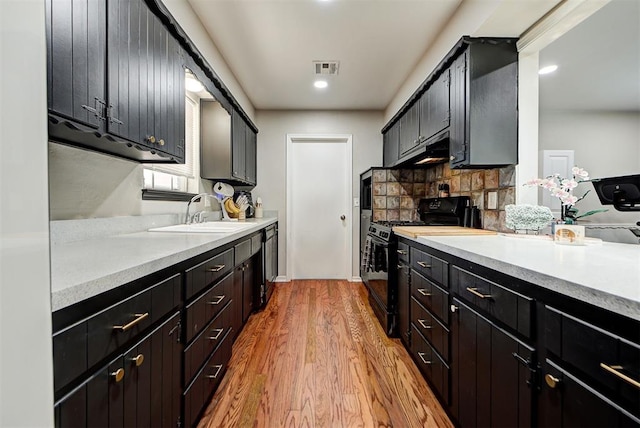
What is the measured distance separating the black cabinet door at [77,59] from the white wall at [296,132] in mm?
3133

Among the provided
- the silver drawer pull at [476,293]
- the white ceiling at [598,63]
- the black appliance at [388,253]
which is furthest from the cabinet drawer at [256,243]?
the white ceiling at [598,63]

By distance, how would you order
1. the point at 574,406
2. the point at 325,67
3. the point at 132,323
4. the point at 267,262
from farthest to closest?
the point at 267,262, the point at 325,67, the point at 132,323, the point at 574,406

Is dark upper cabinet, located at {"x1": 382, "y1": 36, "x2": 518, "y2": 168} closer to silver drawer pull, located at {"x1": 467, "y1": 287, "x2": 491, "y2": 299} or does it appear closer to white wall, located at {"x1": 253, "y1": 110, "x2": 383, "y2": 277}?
silver drawer pull, located at {"x1": 467, "y1": 287, "x2": 491, "y2": 299}

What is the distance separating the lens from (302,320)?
2865 mm

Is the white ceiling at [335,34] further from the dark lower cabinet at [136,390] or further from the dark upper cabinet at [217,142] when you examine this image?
the dark lower cabinet at [136,390]

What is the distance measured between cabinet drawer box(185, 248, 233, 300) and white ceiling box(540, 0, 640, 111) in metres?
2.61

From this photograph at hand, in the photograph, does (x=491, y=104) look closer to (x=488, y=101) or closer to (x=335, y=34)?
(x=488, y=101)

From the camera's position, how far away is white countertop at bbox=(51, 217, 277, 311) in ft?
2.22

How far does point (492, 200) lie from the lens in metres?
2.21

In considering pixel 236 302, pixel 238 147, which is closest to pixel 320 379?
pixel 236 302

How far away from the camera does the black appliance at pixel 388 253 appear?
100 inches

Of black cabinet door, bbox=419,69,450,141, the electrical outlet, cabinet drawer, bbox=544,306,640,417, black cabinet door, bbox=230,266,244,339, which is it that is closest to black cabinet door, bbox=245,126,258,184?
black cabinet door, bbox=230,266,244,339

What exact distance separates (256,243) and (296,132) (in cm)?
211

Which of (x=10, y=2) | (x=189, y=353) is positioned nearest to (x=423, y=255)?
(x=189, y=353)
